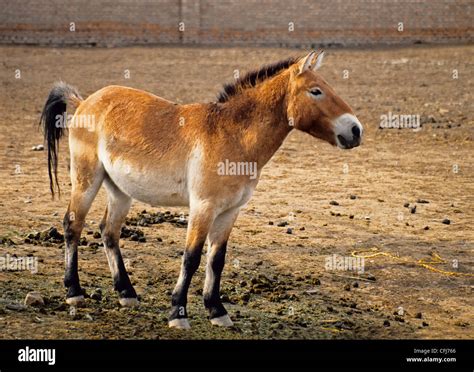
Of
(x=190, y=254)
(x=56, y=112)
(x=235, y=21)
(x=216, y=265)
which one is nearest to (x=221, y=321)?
(x=216, y=265)

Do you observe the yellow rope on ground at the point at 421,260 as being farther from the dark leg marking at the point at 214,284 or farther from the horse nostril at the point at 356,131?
the horse nostril at the point at 356,131

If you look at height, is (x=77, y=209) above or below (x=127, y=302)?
above

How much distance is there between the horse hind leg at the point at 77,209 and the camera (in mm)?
7793

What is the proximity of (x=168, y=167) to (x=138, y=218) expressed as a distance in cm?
383

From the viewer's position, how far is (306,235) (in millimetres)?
10828

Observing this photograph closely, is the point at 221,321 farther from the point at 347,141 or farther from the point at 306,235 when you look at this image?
the point at 306,235

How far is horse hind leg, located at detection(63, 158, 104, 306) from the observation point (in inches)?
307

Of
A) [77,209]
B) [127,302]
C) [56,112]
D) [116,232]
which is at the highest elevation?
[56,112]

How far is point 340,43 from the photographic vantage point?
1011 inches

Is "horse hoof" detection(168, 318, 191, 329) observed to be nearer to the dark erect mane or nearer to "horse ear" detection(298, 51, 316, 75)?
the dark erect mane

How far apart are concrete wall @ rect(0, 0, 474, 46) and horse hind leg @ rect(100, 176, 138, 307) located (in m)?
17.8

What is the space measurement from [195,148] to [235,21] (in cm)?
1889

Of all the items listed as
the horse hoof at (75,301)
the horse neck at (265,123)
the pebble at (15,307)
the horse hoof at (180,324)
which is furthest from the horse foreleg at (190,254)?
the pebble at (15,307)

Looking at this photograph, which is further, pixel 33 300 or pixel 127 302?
pixel 127 302
